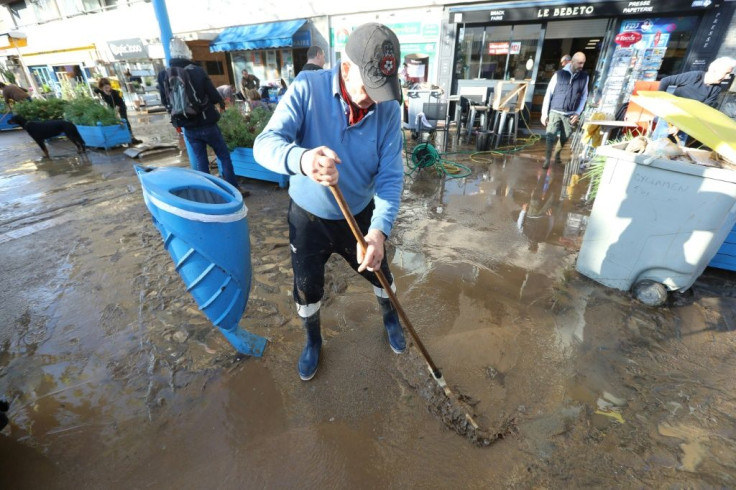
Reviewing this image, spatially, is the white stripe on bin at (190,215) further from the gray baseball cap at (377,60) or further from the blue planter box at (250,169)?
the blue planter box at (250,169)

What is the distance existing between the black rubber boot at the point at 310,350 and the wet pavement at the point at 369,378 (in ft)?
0.22

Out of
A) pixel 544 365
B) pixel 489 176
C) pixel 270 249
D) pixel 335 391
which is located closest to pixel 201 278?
pixel 335 391

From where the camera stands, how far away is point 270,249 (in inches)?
161

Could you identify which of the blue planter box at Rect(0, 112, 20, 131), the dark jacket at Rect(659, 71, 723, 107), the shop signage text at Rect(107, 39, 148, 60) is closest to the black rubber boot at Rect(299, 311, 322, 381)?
the dark jacket at Rect(659, 71, 723, 107)

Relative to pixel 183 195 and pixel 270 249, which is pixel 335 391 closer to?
pixel 183 195

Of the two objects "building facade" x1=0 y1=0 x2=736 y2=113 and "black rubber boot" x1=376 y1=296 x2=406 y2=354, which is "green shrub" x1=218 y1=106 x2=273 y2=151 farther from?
"building facade" x1=0 y1=0 x2=736 y2=113

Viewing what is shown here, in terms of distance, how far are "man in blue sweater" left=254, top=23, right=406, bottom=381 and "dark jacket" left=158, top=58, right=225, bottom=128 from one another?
3.34m

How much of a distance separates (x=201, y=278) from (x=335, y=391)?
3.73 feet

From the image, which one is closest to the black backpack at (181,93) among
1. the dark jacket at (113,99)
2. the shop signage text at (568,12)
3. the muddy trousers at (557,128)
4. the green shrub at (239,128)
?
the green shrub at (239,128)

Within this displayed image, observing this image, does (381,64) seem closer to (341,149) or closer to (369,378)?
(341,149)

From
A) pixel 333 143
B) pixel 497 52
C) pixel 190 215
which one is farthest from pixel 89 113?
pixel 497 52

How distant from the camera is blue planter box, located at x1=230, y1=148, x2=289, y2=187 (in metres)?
5.89

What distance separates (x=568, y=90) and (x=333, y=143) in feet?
20.0

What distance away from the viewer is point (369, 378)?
2.40 m
